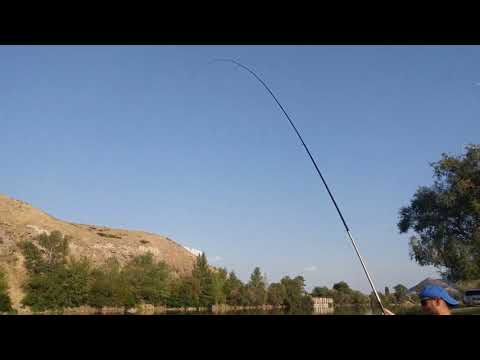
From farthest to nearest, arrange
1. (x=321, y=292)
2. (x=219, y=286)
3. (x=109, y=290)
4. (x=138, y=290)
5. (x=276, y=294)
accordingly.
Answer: (x=321, y=292)
(x=276, y=294)
(x=219, y=286)
(x=138, y=290)
(x=109, y=290)

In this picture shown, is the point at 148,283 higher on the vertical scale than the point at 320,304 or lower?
higher

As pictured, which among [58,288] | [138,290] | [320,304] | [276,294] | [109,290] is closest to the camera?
[58,288]

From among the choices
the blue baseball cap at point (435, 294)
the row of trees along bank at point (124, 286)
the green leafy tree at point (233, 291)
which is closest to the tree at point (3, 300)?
the row of trees along bank at point (124, 286)

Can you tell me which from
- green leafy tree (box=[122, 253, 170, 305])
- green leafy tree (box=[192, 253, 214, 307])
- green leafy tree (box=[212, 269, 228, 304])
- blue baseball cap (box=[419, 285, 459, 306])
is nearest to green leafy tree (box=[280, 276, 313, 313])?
green leafy tree (box=[212, 269, 228, 304])

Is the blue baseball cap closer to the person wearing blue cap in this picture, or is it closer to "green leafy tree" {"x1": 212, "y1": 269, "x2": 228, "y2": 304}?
the person wearing blue cap

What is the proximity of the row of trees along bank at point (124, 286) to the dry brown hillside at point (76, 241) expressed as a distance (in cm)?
716

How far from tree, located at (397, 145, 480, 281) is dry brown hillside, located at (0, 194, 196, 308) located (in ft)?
221

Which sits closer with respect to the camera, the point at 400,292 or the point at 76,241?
the point at 400,292

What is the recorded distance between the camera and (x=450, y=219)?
37.4m

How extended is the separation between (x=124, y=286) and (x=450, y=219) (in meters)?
58.4

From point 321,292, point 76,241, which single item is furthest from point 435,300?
point 76,241

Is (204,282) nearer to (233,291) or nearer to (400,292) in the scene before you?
Answer: (233,291)
